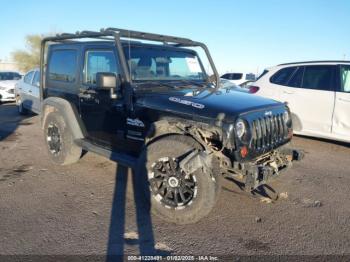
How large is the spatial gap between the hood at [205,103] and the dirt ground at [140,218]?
125 cm

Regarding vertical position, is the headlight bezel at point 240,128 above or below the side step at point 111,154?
above

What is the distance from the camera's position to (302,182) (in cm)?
520

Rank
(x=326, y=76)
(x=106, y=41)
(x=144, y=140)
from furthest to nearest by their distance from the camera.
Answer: (x=326, y=76) → (x=106, y=41) → (x=144, y=140)

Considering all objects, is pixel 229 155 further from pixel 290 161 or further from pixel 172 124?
pixel 290 161

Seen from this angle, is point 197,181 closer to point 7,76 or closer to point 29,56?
point 7,76

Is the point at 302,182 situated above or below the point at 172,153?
below

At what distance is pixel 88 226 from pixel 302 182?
3279mm

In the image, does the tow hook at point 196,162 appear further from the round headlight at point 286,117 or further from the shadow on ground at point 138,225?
the round headlight at point 286,117

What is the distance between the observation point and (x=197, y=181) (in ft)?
11.7

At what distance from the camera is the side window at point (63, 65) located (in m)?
5.32

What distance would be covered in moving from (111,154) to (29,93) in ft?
22.6

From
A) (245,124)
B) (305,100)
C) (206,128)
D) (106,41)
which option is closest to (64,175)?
(106,41)

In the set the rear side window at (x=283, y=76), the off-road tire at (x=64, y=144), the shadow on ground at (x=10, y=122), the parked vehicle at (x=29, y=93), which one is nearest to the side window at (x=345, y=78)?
the rear side window at (x=283, y=76)

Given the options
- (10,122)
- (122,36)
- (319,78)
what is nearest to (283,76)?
(319,78)
